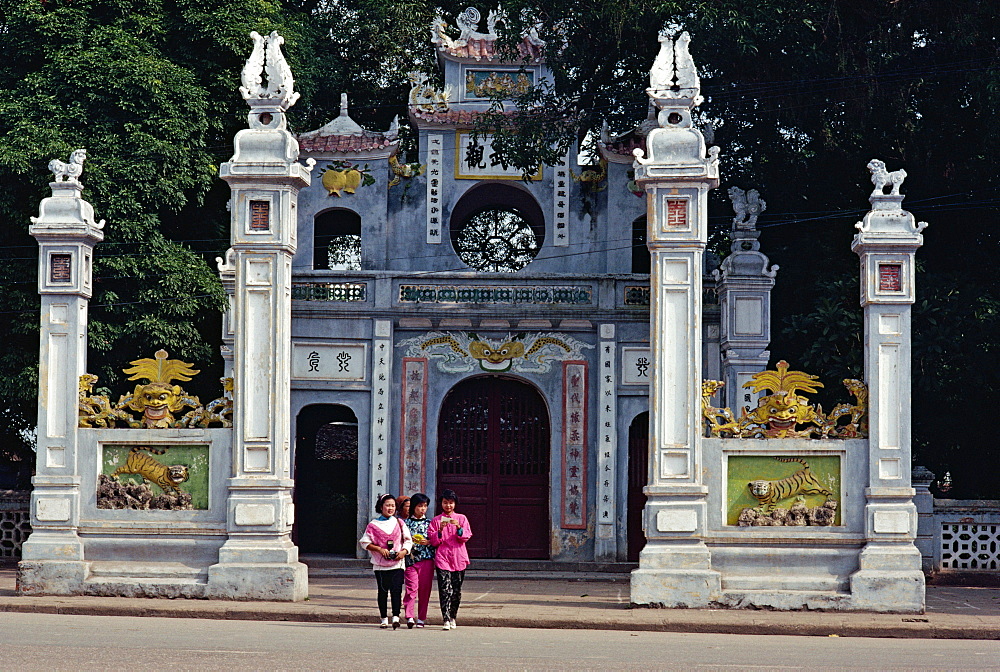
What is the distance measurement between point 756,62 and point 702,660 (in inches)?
482

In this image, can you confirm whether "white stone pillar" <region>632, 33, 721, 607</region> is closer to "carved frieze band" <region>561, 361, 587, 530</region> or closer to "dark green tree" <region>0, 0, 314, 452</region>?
"carved frieze band" <region>561, 361, 587, 530</region>

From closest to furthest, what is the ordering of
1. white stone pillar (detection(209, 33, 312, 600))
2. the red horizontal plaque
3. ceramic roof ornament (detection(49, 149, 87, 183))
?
white stone pillar (detection(209, 33, 312, 600))
the red horizontal plaque
ceramic roof ornament (detection(49, 149, 87, 183))

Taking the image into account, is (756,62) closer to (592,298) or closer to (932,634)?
(592,298)

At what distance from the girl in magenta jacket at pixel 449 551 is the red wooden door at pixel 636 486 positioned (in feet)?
28.6

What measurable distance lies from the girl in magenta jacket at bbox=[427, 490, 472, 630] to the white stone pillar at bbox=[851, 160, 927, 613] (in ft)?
13.6

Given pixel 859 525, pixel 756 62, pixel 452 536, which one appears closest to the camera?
pixel 452 536

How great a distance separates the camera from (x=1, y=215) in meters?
20.7

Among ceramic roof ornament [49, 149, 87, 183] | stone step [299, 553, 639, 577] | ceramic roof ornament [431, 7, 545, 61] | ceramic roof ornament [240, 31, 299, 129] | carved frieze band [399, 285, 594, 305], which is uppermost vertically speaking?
ceramic roof ornament [431, 7, 545, 61]

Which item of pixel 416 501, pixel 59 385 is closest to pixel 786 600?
pixel 416 501

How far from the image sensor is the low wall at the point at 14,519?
19375mm

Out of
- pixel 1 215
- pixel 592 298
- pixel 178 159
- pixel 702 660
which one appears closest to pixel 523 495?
pixel 592 298

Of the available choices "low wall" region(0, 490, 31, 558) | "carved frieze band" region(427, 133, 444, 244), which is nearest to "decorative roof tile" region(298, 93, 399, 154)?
"carved frieze band" region(427, 133, 444, 244)

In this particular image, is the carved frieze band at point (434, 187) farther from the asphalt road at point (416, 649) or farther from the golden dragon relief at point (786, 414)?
the asphalt road at point (416, 649)

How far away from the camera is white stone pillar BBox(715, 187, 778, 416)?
68.3ft
